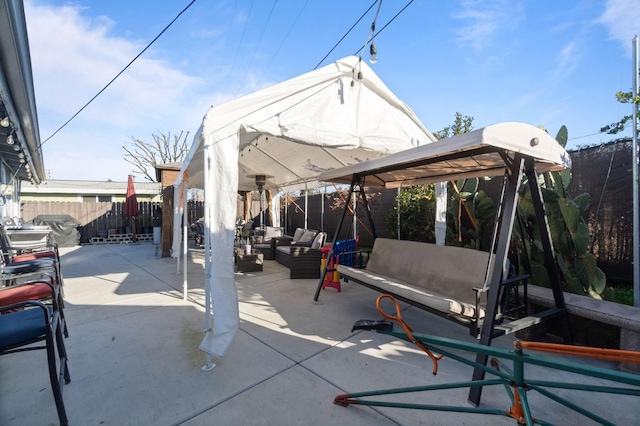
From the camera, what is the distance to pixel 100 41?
4523mm

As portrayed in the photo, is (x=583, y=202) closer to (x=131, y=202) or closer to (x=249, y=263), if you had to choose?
(x=249, y=263)

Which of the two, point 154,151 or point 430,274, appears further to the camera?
point 154,151

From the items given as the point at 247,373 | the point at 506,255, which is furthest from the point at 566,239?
the point at 247,373

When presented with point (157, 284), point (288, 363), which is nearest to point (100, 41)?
point (157, 284)

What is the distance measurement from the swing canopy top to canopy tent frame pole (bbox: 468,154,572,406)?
12 cm

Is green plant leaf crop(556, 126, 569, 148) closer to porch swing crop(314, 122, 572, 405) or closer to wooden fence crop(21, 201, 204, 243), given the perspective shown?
porch swing crop(314, 122, 572, 405)

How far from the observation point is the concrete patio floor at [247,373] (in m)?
2.07

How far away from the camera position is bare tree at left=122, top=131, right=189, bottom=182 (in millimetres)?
25109

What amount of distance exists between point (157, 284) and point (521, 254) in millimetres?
6463

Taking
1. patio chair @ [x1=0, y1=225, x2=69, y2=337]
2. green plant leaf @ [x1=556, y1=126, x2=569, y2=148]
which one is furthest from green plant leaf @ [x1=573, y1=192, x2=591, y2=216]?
patio chair @ [x1=0, y1=225, x2=69, y2=337]

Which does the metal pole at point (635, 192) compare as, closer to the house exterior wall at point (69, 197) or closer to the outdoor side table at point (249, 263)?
the outdoor side table at point (249, 263)

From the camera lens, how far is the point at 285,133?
145 inches

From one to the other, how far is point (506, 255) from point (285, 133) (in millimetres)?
2744

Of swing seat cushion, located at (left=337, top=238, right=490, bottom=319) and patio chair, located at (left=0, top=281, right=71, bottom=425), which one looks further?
swing seat cushion, located at (left=337, top=238, right=490, bottom=319)
